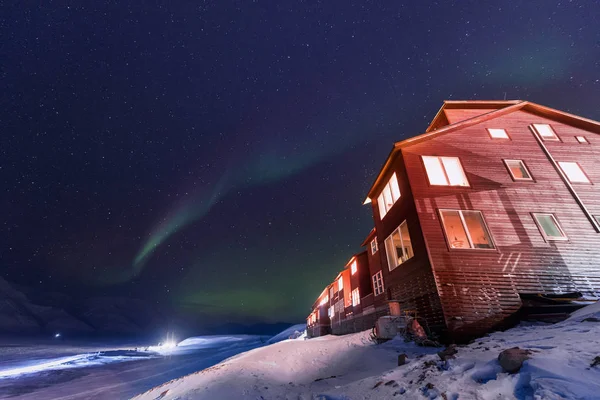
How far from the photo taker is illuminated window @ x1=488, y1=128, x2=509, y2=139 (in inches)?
690

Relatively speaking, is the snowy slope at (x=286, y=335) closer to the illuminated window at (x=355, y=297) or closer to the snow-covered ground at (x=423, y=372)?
the illuminated window at (x=355, y=297)

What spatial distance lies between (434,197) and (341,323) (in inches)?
1047

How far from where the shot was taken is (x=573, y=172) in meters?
16.5

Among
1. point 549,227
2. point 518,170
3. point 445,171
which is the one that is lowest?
point 549,227

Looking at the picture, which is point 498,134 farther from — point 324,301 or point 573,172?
point 324,301

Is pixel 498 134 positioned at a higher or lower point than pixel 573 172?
higher

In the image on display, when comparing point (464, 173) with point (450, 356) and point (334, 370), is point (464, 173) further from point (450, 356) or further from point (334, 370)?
point (334, 370)

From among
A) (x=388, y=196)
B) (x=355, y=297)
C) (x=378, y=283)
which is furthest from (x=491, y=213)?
(x=355, y=297)

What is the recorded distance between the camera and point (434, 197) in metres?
14.3

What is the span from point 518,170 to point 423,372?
15.5 meters

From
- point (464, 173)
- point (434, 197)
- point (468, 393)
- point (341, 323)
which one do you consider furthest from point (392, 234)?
point (341, 323)

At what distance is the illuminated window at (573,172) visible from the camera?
1612 cm

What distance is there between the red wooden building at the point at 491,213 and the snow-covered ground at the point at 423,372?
100 inches

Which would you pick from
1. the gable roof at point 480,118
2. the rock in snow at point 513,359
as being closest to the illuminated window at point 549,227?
the gable roof at point 480,118
